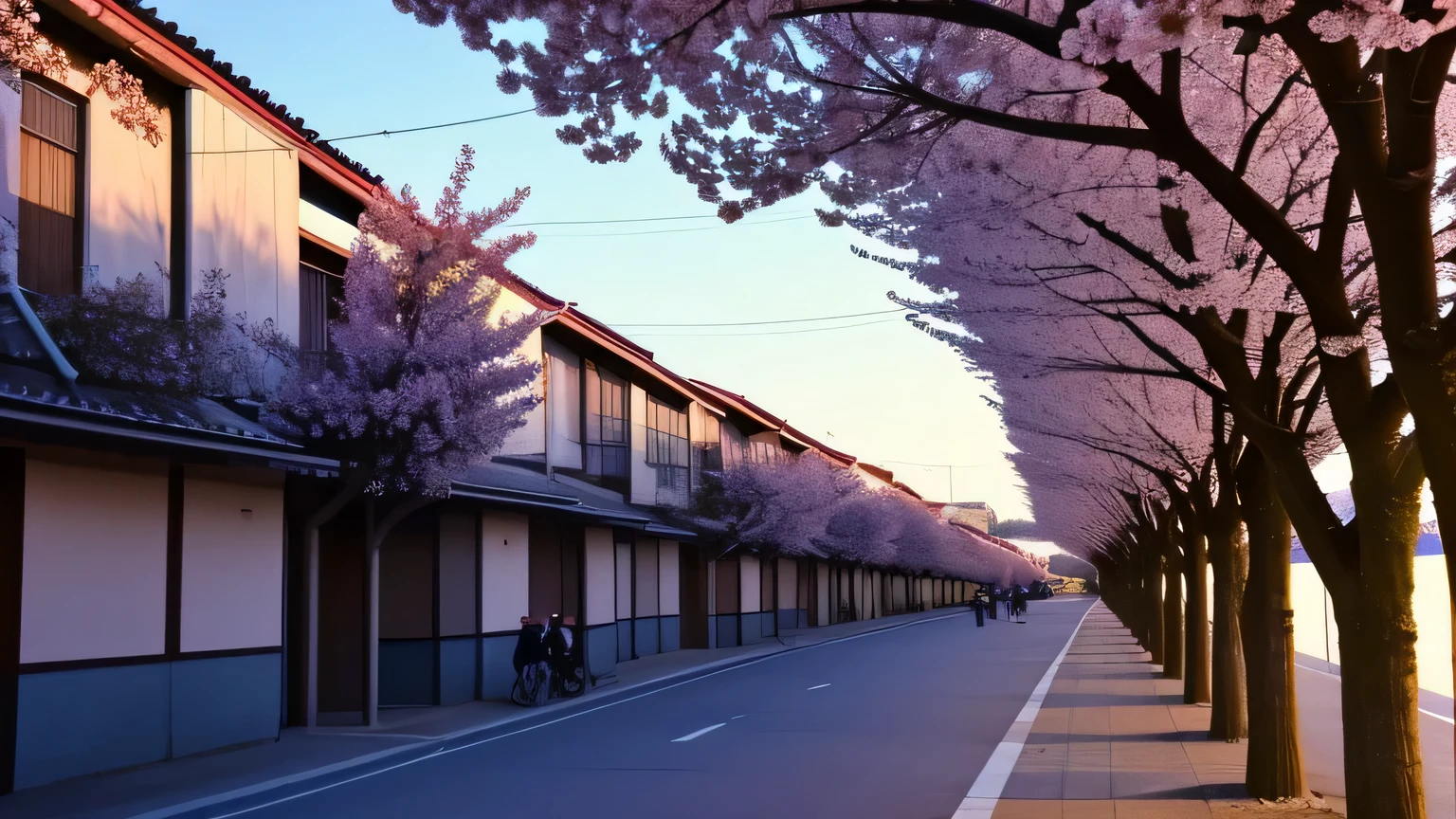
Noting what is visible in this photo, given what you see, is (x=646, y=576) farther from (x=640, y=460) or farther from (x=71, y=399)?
(x=71, y=399)

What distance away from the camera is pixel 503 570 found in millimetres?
24281

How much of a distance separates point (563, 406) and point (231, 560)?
18502 mm

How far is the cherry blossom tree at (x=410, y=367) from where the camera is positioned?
16.7m

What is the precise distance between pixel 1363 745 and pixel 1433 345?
324 cm

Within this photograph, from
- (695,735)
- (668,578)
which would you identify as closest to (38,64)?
(695,735)

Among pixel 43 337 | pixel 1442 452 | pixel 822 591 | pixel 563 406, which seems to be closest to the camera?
pixel 1442 452

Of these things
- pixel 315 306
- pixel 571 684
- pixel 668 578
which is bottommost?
pixel 571 684

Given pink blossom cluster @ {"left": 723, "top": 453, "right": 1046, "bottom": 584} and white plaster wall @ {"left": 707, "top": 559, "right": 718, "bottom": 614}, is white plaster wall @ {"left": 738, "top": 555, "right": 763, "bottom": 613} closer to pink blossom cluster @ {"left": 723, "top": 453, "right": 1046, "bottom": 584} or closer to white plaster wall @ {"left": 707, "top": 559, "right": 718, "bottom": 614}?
pink blossom cluster @ {"left": 723, "top": 453, "right": 1046, "bottom": 584}

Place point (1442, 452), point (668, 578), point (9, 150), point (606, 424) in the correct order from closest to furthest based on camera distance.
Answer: point (1442, 452), point (9, 150), point (606, 424), point (668, 578)

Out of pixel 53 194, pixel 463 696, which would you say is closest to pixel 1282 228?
pixel 53 194

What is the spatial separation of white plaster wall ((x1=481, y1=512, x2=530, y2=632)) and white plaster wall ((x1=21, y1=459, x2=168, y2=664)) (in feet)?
27.9

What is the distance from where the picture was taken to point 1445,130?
24.5 feet

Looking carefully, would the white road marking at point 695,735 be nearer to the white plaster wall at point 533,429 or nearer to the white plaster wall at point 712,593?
the white plaster wall at point 533,429

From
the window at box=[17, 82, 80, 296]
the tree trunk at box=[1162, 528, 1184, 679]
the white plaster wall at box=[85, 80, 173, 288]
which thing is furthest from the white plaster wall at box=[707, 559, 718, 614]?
the window at box=[17, 82, 80, 296]
